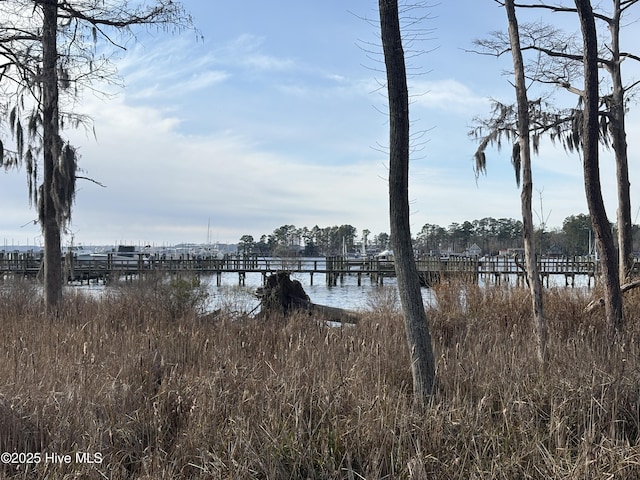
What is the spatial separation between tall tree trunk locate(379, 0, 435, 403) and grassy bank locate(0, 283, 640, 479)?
371mm

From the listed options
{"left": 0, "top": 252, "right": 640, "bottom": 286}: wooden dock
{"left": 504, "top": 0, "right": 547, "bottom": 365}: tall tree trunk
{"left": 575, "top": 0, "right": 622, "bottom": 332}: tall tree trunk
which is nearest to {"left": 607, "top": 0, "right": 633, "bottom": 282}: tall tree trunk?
{"left": 0, "top": 252, "right": 640, "bottom": 286}: wooden dock

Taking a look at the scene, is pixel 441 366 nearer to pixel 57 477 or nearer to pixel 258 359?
pixel 258 359

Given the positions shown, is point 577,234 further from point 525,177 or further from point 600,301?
point 525,177

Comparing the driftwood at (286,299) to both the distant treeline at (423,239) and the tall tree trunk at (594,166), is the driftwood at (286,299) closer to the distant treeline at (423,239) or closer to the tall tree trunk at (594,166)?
the tall tree trunk at (594,166)

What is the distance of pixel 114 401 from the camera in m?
4.45

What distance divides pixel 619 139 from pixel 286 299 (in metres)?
8.85

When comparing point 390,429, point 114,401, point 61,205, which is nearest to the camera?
point 390,429

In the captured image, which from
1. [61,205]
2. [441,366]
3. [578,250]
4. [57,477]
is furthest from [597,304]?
[578,250]

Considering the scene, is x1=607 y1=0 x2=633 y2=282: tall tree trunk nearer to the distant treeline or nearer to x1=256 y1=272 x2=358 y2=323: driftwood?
x1=256 y1=272 x2=358 y2=323: driftwood

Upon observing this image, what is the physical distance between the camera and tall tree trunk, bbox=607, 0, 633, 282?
13.0m

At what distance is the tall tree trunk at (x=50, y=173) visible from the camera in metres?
9.80

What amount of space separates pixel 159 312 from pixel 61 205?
2.99 m

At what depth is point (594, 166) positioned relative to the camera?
7926mm

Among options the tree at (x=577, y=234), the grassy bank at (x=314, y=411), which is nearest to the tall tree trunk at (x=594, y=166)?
the grassy bank at (x=314, y=411)
